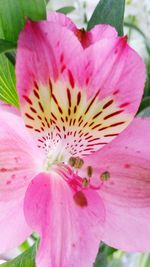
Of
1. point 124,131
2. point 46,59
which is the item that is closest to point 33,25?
point 46,59

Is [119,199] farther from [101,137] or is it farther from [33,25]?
[33,25]

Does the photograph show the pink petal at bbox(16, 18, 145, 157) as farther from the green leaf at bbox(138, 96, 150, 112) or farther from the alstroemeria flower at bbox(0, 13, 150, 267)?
the green leaf at bbox(138, 96, 150, 112)

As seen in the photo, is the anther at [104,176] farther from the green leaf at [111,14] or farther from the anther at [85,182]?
the green leaf at [111,14]

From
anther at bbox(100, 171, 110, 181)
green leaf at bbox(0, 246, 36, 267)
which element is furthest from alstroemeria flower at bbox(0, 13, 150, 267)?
green leaf at bbox(0, 246, 36, 267)

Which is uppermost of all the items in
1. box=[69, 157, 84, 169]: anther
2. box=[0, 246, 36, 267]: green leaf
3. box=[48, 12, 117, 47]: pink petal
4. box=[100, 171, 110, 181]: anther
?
box=[48, 12, 117, 47]: pink petal

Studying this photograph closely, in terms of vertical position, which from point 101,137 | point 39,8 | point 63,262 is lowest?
point 63,262

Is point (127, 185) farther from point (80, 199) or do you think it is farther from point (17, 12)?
point (17, 12)

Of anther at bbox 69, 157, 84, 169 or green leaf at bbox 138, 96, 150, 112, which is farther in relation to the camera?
green leaf at bbox 138, 96, 150, 112
